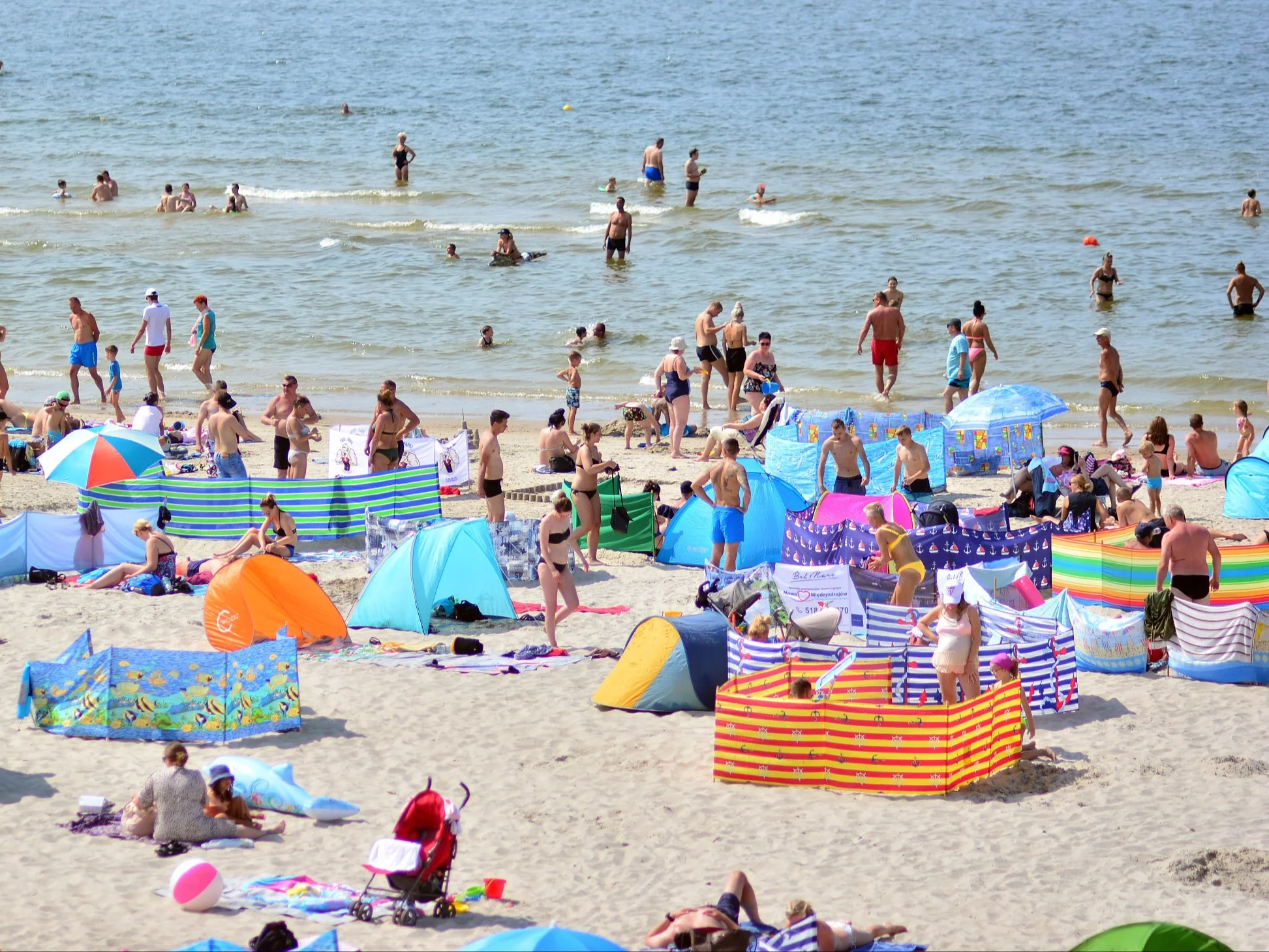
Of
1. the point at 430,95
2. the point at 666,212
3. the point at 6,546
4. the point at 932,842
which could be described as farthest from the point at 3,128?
the point at 932,842

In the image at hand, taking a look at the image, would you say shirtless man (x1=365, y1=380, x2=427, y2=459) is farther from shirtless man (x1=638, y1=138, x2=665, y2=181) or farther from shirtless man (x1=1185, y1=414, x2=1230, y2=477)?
shirtless man (x1=638, y1=138, x2=665, y2=181)

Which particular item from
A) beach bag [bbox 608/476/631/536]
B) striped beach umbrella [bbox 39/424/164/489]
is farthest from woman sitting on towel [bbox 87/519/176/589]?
beach bag [bbox 608/476/631/536]

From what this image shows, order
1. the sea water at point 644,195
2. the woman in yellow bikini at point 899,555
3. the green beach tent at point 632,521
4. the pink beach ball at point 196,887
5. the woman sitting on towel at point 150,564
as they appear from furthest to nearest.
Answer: the sea water at point 644,195
the green beach tent at point 632,521
the woman sitting on towel at point 150,564
the woman in yellow bikini at point 899,555
the pink beach ball at point 196,887

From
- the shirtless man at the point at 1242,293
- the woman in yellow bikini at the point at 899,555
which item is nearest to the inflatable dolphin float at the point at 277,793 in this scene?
the woman in yellow bikini at the point at 899,555

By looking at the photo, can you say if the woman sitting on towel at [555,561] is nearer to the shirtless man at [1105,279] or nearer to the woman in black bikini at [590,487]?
the woman in black bikini at [590,487]

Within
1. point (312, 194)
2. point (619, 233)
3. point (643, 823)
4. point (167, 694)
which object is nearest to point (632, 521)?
point (167, 694)

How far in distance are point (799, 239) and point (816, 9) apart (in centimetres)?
3756

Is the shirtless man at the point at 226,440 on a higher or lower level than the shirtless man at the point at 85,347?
lower

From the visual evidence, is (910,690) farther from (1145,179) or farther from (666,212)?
(1145,179)

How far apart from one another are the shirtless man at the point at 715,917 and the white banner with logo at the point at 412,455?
7.61 metres

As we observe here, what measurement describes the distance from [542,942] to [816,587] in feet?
17.0

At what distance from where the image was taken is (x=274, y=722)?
30.6ft

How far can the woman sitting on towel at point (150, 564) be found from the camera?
39.8 ft

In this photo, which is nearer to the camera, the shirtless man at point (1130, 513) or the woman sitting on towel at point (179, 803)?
the woman sitting on towel at point (179, 803)
